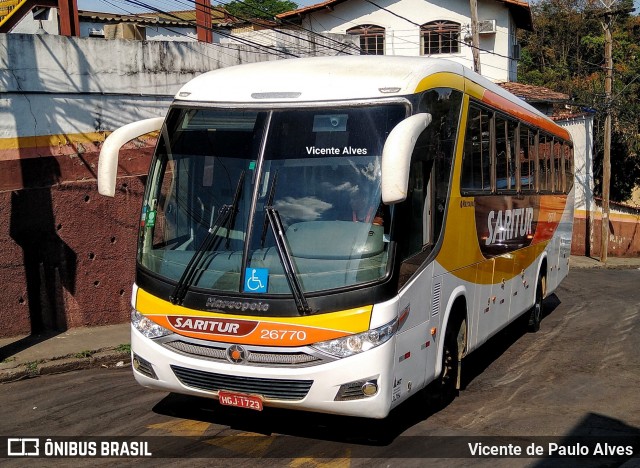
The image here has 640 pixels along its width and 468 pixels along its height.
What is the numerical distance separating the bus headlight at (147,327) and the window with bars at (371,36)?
30659 mm

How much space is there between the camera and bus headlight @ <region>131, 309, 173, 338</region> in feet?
22.0

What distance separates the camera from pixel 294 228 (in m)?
6.42

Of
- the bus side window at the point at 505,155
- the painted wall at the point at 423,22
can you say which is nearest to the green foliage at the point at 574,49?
the painted wall at the point at 423,22

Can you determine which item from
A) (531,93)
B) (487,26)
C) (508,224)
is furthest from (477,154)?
(487,26)

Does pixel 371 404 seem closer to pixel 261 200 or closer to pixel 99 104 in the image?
pixel 261 200

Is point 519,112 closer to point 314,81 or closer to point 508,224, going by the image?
point 508,224

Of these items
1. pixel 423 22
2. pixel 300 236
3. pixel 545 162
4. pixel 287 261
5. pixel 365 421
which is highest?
pixel 423 22

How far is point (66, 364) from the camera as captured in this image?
9.91 meters

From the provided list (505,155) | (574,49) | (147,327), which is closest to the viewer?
(147,327)

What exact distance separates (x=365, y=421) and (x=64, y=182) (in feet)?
20.0

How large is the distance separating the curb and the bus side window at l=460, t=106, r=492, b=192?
4831 millimetres

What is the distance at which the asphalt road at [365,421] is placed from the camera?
666cm

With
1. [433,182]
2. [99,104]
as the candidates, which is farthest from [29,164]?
[433,182]

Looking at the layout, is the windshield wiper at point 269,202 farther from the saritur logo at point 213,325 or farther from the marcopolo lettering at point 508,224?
the marcopolo lettering at point 508,224
